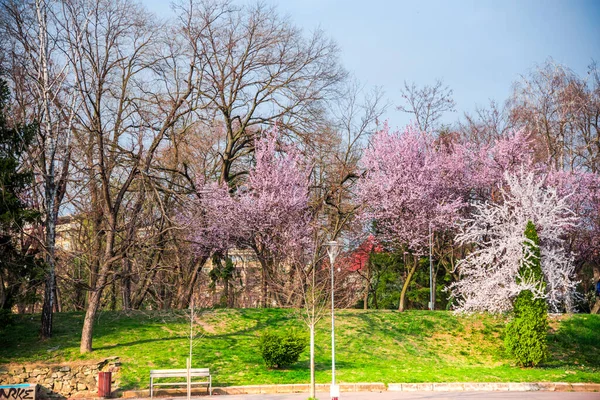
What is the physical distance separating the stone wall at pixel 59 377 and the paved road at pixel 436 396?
14.4 ft

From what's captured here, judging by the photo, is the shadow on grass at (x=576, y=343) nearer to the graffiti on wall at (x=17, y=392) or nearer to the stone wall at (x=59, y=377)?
the stone wall at (x=59, y=377)

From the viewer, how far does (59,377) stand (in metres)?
19.7

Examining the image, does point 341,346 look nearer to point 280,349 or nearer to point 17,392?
point 280,349

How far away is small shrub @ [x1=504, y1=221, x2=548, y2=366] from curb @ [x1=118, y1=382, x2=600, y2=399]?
2.83 meters

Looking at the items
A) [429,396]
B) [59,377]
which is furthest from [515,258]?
[59,377]

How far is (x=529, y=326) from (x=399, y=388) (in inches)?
270

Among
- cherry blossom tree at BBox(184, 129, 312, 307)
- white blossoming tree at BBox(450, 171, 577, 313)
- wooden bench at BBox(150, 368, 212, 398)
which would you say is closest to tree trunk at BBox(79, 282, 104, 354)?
wooden bench at BBox(150, 368, 212, 398)

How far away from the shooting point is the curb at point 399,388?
758 inches

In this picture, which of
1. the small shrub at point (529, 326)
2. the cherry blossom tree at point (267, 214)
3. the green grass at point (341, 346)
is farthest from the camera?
the cherry blossom tree at point (267, 214)

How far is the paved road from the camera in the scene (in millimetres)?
18047

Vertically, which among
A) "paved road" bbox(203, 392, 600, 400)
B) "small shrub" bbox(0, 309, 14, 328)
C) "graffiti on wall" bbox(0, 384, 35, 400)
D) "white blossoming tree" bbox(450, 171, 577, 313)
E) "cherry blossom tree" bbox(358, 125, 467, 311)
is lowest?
"paved road" bbox(203, 392, 600, 400)

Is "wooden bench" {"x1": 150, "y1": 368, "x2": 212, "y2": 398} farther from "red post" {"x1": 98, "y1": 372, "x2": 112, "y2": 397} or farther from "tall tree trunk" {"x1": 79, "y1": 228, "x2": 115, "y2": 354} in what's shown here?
"tall tree trunk" {"x1": 79, "y1": 228, "x2": 115, "y2": 354}

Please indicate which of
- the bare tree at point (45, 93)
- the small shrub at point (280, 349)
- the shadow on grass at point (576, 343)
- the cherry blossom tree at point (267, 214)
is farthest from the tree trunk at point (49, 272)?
the shadow on grass at point (576, 343)

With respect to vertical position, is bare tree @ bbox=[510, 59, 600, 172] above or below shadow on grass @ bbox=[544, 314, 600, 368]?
above
